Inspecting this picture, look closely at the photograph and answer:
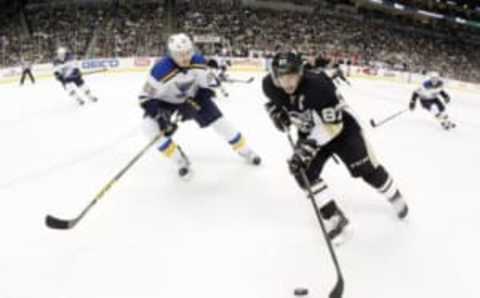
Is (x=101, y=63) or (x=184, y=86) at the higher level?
(x=184, y=86)

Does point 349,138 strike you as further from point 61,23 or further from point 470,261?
point 61,23

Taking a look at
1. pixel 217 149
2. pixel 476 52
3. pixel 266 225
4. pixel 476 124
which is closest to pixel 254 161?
pixel 217 149

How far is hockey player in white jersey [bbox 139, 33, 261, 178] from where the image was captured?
385 centimetres

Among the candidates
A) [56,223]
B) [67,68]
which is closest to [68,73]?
[67,68]

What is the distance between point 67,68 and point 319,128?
624 cm

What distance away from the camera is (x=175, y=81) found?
3.97 m

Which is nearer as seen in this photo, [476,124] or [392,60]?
[476,124]

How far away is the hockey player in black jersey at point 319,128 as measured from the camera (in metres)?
2.87

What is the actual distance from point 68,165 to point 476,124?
6500 millimetres

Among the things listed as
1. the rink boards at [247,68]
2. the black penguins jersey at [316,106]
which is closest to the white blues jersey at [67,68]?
the rink boards at [247,68]

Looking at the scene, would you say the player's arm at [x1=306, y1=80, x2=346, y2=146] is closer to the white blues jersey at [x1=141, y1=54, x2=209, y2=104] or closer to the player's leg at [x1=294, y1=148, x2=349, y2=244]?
the player's leg at [x1=294, y1=148, x2=349, y2=244]

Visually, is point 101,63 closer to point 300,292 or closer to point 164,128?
point 164,128

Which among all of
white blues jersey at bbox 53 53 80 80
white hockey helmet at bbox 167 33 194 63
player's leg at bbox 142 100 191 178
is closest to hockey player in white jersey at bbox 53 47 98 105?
white blues jersey at bbox 53 53 80 80

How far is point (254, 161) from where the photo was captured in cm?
464
